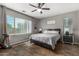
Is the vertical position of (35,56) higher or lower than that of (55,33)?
lower

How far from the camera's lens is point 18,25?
65.6 inches

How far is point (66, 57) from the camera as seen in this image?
1.60 m

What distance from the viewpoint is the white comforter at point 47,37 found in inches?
71.6

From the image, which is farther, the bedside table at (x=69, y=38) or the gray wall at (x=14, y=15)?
the bedside table at (x=69, y=38)

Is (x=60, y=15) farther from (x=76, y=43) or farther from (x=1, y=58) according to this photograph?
(x=1, y=58)

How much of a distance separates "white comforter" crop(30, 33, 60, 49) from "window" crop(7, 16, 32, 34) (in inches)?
9.3

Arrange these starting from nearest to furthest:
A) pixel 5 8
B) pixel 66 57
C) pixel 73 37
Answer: pixel 5 8, pixel 66 57, pixel 73 37

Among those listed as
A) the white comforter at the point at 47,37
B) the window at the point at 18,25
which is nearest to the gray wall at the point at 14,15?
the window at the point at 18,25

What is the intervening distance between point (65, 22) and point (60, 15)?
0.20 meters

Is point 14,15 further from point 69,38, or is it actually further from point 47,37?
point 69,38

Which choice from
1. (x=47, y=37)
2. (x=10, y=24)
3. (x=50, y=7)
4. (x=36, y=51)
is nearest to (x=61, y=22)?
(x=50, y=7)

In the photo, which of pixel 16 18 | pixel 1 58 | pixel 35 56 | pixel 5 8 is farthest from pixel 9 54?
pixel 5 8

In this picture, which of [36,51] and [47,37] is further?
[47,37]

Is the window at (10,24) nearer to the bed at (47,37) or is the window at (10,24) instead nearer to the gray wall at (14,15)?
the gray wall at (14,15)
